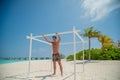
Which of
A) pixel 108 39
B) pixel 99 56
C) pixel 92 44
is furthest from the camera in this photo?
pixel 108 39

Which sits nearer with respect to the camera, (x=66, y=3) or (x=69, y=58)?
(x=66, y=3)

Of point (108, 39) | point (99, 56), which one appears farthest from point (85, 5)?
point (108, 39)

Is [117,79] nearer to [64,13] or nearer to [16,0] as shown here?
[64,13]

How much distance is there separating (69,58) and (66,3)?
18.8 feet

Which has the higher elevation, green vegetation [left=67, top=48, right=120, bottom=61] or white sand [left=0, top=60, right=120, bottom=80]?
green vegetation [left=67, top=48, right=120, bottom=61]

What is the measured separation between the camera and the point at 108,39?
10.9m

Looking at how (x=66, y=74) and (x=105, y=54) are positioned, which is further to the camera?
(x=105, y=54)

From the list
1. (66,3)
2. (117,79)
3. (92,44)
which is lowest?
(117,79)

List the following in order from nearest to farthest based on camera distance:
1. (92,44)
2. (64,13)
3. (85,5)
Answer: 1. (85,5)
2. (64,13)
3. (92,44)

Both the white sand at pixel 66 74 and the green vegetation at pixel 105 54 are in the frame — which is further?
the green vegetation at pixel 105 54

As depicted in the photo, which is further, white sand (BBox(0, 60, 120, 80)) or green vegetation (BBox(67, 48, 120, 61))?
green vegetation (BBox(67, 48, 120, 61))

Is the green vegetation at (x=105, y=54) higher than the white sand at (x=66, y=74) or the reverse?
higher

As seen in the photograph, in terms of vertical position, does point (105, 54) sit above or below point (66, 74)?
above

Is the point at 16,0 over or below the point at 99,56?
over
